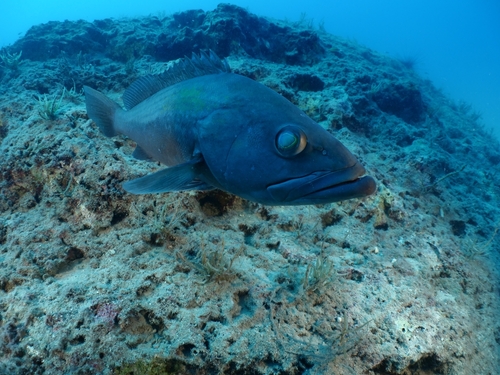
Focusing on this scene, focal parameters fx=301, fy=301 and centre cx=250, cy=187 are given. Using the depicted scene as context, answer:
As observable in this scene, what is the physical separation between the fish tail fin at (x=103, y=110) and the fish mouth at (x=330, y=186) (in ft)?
8.85

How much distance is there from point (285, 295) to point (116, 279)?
5.13 ft

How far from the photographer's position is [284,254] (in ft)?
10.9

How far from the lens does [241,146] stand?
2125mm

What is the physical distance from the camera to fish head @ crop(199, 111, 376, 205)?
1.90 meters

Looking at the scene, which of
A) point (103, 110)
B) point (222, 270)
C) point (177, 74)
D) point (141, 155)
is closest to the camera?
point (222, 270)

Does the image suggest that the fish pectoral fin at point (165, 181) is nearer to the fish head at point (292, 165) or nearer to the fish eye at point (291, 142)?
the fish head at point (292, 165)

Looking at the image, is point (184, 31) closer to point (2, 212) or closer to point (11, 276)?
point (2, 212)

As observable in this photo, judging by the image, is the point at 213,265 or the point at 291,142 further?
the point at 213,265

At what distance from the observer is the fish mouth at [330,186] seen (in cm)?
187

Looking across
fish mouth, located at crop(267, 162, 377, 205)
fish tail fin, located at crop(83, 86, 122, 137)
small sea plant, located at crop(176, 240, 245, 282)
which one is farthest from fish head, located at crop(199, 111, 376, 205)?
fish tail fin, located at crop(83, 86, 122, 137)

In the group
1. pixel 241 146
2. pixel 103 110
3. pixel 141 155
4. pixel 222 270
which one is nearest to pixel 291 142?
pixel 241 146

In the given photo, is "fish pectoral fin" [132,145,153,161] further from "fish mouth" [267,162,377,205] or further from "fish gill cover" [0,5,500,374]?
"fish mouth" [267,162,377,205]

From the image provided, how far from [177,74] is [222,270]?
198cm

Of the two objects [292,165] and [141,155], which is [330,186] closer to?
[292,165]
